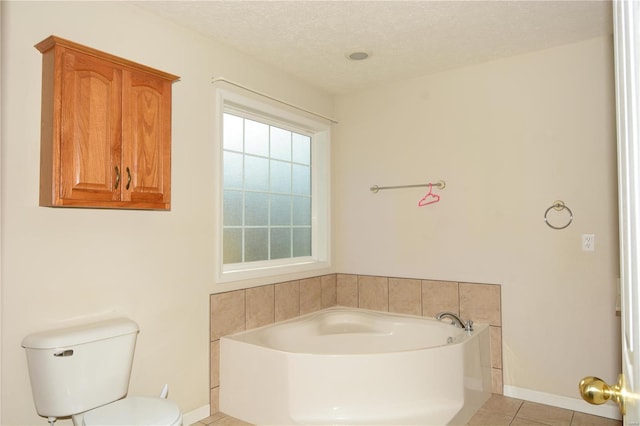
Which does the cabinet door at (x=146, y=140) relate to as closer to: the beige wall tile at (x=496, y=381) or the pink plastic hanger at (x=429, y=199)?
the pink plastic hanger at (x=429, y=199)

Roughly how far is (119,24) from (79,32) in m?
0.25

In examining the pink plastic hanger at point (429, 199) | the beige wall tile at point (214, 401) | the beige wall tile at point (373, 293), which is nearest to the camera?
the beige wall tile at point (214, 401)

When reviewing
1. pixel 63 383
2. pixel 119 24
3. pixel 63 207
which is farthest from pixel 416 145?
pixel 63 383

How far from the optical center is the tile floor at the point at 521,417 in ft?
8.77

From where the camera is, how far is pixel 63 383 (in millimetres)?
1891

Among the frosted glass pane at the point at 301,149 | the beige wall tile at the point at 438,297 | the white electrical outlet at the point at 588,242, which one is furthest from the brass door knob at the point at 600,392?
the frosted glass pane at the point at 301,149

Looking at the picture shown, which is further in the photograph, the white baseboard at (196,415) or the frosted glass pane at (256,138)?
the frosted glass pane at (256,138)

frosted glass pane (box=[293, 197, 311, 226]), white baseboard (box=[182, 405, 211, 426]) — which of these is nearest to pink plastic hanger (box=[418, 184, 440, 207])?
frosted glass pane (box=[293, 197, 311, 226])

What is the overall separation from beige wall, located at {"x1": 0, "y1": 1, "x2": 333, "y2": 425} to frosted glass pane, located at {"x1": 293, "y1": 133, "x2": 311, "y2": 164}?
26.9 inches

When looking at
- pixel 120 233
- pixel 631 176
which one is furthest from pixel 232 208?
pixel 631 176

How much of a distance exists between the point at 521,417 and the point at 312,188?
Result: 2.43 meters

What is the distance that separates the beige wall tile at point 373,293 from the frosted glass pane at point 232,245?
123cm

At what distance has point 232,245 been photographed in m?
3.18

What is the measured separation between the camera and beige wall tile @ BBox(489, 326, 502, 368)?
3180 millimetres
